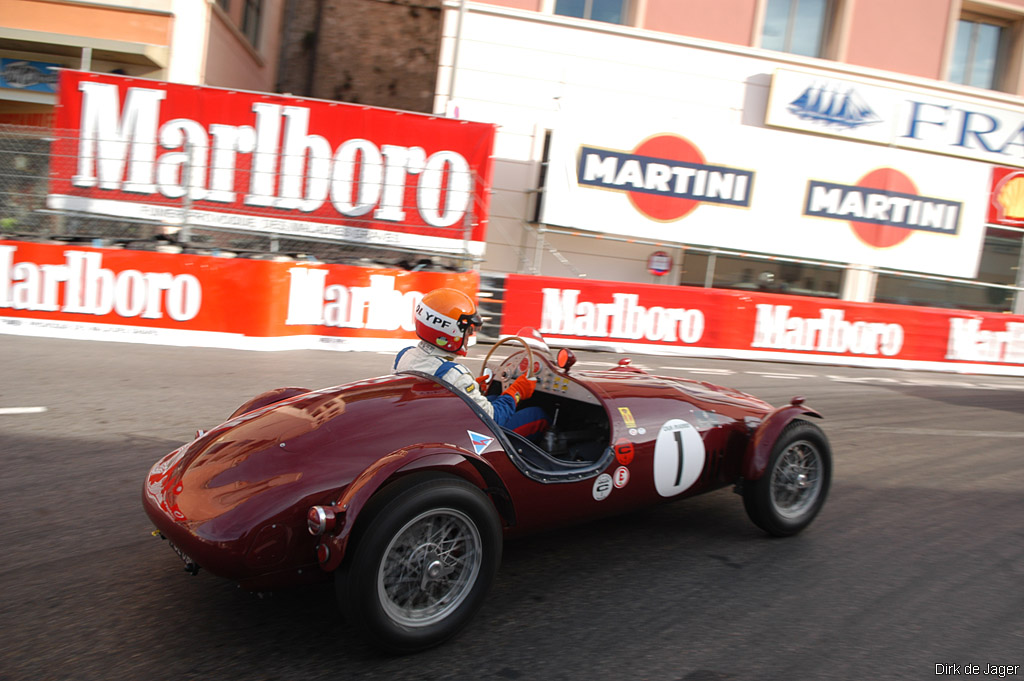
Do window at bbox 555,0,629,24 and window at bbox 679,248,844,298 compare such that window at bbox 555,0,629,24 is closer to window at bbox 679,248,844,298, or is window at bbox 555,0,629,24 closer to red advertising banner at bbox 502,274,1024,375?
window at bbox 679,248,844,298

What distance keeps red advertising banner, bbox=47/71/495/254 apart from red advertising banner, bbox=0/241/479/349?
2.15 meters

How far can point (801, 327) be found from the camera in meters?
10.9

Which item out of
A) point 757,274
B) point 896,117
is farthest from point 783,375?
point 896,117

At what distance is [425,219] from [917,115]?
11.3 meters

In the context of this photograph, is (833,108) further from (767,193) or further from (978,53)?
(978,53)

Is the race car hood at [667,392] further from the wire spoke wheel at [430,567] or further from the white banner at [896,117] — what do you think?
the white banner at [896,117]

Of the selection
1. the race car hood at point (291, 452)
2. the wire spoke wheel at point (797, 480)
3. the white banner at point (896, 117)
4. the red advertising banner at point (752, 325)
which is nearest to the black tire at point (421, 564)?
the race car hood at point (291, 452)

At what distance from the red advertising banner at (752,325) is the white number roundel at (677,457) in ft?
21.4

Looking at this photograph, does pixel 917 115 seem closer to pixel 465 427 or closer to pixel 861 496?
pixel 861 496

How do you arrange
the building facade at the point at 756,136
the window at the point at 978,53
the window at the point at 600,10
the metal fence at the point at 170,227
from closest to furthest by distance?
the metal fence at the point at 170,227 < the building facade at the point at 756,136 < the window at the point at 600,10 < the window at the point at 978,53

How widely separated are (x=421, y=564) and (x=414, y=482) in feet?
0.98

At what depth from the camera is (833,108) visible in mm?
15547

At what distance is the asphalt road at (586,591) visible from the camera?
2.59m

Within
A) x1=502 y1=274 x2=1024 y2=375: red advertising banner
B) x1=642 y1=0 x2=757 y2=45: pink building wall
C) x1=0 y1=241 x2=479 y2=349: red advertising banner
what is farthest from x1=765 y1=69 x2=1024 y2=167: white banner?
x1=0 y1=241 x2=479 y2=349: red advertising banner
